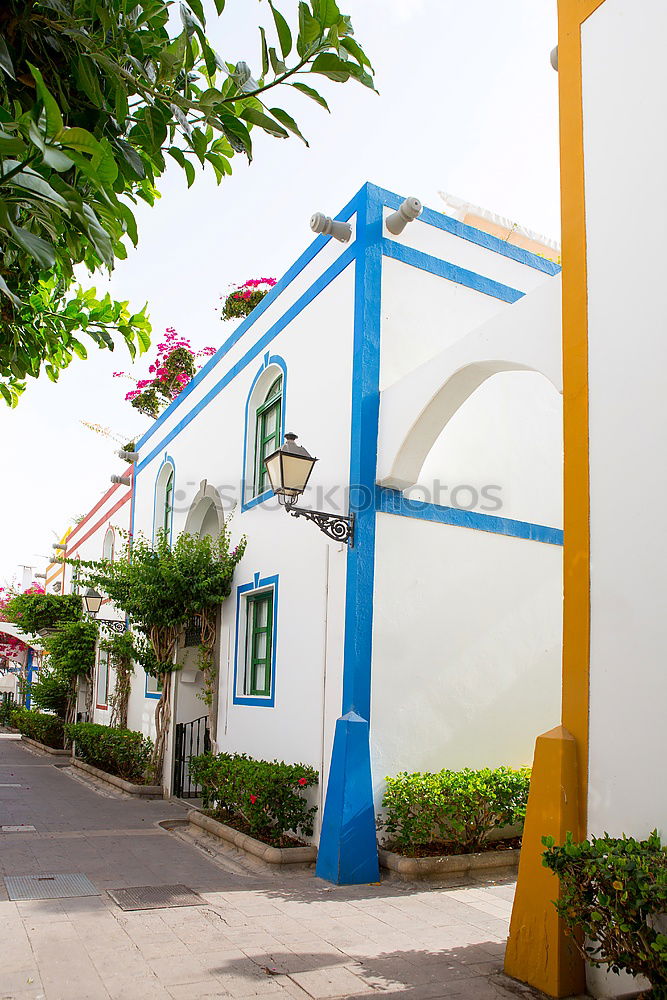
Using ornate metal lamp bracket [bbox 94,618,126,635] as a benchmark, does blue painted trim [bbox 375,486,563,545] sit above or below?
above

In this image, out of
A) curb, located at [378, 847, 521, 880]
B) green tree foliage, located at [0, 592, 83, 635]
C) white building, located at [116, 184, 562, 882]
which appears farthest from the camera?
green tree foliage, located at [0, 592, 83, 635]

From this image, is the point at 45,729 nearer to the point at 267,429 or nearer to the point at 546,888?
the point at 267,429

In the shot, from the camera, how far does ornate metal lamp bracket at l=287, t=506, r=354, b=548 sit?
7.41m

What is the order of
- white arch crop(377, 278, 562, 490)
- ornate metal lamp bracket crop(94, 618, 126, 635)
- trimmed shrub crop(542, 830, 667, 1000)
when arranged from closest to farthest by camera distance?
1. trimmed shrub crop(542, 830, 667, 1000)
2. white arch crop(377, 278, 562, 490)
3. ornate metal lamp bracket crop(94, 618, 126, 635)

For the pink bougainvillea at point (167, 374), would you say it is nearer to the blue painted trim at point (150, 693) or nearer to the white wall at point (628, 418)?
the blue painted trim at point (150, 693)

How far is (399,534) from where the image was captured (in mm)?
7875

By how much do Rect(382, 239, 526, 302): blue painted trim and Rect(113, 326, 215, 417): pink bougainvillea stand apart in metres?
8.26

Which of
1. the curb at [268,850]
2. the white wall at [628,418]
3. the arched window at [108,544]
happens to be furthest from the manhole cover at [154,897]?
the arched window at [108,544]

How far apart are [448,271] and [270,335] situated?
259 cm

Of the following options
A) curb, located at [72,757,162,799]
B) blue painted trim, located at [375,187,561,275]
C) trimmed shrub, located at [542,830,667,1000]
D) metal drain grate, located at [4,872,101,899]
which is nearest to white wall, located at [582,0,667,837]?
trimmed shrub, located at [542,830,667,1000]

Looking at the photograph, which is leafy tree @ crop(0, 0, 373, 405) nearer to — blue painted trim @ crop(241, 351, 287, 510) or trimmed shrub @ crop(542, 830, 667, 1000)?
trimmed shrub @ crop(542, 830, 667, 1000)

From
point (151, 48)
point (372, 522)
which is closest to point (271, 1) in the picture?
point (151, 48)

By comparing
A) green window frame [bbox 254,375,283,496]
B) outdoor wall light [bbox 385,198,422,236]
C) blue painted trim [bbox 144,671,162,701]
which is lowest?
blue painted trim [bbox 144,671,162,701]

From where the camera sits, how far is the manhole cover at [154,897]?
6117 millimetres
